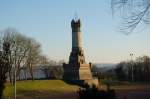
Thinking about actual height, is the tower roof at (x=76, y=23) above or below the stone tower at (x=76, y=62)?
above

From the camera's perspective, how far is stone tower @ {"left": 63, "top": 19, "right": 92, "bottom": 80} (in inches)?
2739

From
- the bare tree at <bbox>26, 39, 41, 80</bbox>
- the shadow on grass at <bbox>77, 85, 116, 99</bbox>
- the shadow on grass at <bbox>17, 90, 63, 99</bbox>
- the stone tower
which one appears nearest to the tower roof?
the stone tower

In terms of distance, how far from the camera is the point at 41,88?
201 feet

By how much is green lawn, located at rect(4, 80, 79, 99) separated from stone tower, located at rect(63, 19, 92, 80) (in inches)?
101

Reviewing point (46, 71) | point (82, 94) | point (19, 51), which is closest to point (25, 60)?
point (19, 51)

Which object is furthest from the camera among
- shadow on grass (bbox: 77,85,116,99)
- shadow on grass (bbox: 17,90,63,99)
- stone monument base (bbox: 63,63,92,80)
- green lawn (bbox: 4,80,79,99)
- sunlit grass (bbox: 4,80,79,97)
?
stone monument base (bbox: 63,63,92,80)

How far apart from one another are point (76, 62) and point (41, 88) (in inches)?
443

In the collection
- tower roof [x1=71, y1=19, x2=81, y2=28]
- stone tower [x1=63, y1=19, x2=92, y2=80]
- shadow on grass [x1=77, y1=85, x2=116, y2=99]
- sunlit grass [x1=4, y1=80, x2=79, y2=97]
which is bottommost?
sunlit grass [x1=4, y1=80, x2=79, y2=97]

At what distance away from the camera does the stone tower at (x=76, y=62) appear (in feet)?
228

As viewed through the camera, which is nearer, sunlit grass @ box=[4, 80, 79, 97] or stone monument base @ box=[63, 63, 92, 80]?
sunlit grass @ box=[4, 80, 79, 97]

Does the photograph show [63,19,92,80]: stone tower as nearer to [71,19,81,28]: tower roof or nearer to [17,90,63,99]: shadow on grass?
[71,19,81,28]: tower roof

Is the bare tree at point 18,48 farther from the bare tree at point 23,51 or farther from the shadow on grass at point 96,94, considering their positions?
the shadow on grass at point 96,94

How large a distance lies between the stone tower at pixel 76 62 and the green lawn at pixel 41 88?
8.41 ft

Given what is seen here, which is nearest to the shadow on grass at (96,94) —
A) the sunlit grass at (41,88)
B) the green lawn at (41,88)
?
the green lawn at (41,88)
